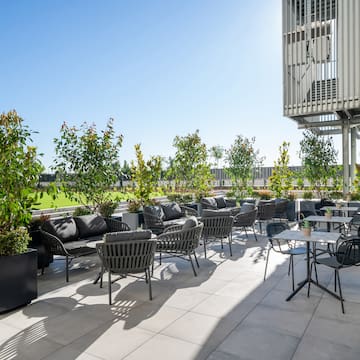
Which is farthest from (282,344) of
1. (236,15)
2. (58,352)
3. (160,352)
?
(236,15)

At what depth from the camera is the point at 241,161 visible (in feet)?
42.3

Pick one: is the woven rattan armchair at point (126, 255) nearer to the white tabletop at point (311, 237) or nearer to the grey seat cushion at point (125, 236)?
the grey seat cushion at point (125, 236)

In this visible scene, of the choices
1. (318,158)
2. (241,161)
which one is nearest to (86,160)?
(241,161)

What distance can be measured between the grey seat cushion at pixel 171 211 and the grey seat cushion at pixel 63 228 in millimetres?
2942

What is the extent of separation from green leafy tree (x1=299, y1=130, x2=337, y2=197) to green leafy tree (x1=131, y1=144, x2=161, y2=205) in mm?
5963

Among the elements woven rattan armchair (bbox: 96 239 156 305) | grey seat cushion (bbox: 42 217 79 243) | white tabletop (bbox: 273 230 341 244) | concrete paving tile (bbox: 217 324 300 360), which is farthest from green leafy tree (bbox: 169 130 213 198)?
concrete paving tile (bbox: 217 324 300 360)

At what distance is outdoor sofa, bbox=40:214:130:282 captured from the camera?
5.11 m

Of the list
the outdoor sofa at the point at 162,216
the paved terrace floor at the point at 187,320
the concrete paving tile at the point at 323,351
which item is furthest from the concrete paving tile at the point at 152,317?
the outdoor sofa at the point at 162,216

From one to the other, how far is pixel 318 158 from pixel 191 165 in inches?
183

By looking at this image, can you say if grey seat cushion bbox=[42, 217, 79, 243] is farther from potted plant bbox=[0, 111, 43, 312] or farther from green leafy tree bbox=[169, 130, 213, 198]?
green leafy tree bbox=[169, 130, 213, 198]

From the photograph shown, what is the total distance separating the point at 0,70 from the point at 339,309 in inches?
462

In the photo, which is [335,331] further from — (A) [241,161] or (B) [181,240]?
(A) [241,161]

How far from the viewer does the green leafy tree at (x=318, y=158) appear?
39.0 feet

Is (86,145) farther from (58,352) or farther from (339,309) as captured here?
(339,309)
